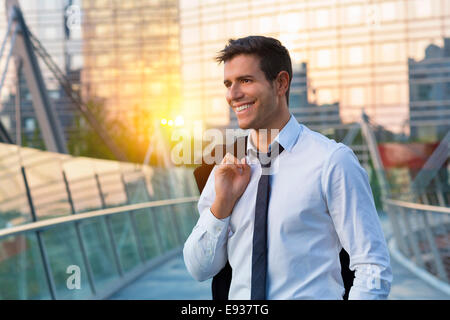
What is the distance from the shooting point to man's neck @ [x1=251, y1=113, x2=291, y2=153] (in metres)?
1.88

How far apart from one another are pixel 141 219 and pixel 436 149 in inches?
743

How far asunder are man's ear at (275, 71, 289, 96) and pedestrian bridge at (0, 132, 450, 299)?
3.23m

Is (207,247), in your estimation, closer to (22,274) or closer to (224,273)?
(224,273)

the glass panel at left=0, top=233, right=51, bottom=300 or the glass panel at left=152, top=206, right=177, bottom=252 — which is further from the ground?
the glass panel at left=0, top=233, right=51, bottom=300

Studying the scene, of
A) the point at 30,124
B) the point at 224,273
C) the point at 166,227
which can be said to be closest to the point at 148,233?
the point at 166,227

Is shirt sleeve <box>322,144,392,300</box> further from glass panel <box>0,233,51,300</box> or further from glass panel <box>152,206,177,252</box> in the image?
glass panel <box>152,206,177,252</box>

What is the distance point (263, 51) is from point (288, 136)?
280 millimetres

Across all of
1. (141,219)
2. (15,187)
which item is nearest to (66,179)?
(15,187)

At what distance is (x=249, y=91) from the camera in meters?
1.82

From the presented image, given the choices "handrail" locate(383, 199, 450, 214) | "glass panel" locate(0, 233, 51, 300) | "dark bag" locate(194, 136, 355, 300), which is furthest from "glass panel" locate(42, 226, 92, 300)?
"dark bag" locate(194, 136, 355, 300)

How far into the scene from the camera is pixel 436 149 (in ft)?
85.8

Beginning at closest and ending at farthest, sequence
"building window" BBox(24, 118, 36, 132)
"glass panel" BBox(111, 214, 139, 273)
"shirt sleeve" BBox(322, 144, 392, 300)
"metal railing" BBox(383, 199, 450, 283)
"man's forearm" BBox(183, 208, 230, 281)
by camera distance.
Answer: "shirt sleeve" BBox(322, 144, 392, 300), "man's forearm" BBox(183, 208, 230, 281), "metal railing" BBox(383, 199, 450, 283), "glass panel" BBox(111, 214, 139, 273), "building window" BBox(24, 118, 36, 132)

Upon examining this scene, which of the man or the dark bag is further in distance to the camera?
the dark bag
